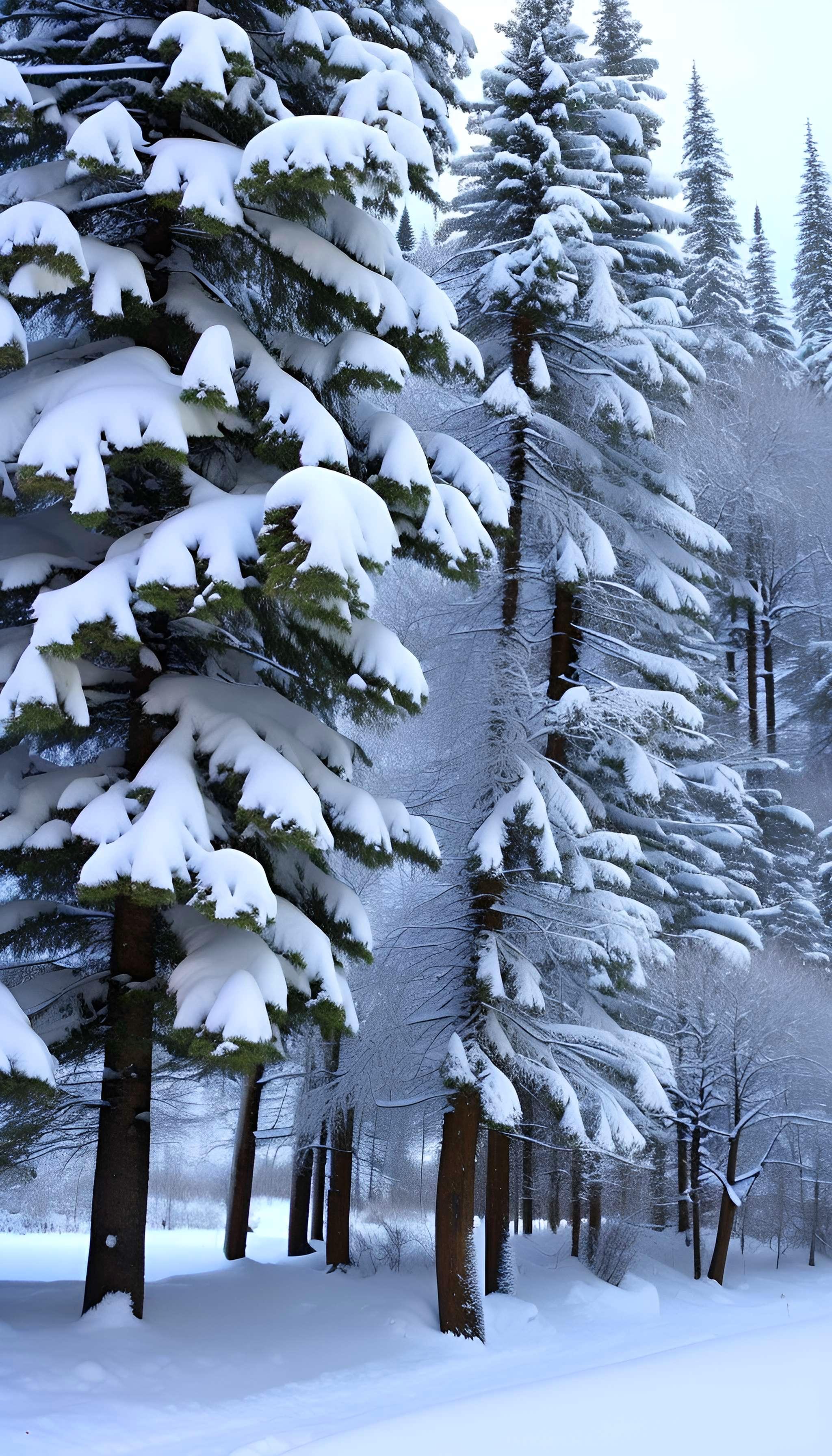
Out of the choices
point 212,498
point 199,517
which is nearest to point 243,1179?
point 212,498

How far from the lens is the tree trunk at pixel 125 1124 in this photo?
7.68m

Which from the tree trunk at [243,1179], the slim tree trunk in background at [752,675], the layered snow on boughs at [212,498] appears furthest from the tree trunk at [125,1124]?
the slim tree trunk in background at [752,675]

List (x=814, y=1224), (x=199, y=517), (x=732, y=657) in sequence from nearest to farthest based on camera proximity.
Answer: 1. (x=199, y=517)
2. (x=814, y=1224)
3. (x=732, y=657)

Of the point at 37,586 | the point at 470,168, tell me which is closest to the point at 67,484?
the point at 37,586

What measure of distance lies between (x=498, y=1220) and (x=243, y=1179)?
3.95 meters

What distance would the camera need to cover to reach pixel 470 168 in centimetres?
1518

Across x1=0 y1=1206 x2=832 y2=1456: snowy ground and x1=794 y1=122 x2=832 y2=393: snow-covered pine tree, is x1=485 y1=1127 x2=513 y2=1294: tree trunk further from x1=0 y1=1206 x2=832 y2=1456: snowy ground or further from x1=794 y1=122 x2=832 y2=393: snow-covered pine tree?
x1=794 y1=122 x2=832 y2=393: snow-covered pine tree

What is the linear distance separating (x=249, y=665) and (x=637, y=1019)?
10.6 meters

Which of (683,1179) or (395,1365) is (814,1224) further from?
(395,1365)

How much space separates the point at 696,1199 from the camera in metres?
19.2

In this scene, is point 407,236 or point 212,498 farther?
point 407,236

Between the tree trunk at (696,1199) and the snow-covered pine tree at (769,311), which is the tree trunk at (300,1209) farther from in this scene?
the snow-covered pine tree at (769,311)

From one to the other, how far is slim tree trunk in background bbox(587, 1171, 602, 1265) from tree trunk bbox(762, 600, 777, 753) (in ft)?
45.4

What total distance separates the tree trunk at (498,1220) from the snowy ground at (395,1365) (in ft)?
2.01
